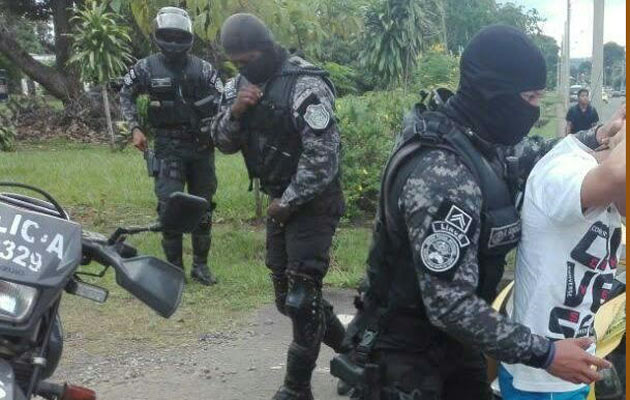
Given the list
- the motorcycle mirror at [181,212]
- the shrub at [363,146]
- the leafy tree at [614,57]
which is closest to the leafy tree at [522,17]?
the leafy tree at [614,57]

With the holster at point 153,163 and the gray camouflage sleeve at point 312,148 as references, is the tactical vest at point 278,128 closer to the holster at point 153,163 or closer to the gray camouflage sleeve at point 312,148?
the gray camouflage sleeve at point 312,148

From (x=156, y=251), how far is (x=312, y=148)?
368 centimetres

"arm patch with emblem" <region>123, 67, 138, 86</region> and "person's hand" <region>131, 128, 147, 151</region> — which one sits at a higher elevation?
"arm patch with emblem" <region>123, 67, 138, 86</region>

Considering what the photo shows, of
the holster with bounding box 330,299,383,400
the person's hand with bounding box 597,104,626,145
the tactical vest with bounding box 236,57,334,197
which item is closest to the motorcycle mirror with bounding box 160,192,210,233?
the holster with bounding box 330,299,383,400

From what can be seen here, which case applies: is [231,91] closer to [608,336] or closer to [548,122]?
[608,336]

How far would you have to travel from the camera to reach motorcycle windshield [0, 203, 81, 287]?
6.24 ft

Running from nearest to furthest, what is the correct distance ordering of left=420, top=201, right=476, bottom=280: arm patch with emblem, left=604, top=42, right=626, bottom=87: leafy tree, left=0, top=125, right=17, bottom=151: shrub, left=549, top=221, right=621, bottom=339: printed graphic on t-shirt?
left=420, top=201, right=476, bottom=280: arm patch with emblem
left=549, top=221, right=621, bottom=339: printed graphic on t-shirt
left=604, top=42, right=626, bottom=87: leafy tree
left=0, top=125, right=17, bottom=151: shrub

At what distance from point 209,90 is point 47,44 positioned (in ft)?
114

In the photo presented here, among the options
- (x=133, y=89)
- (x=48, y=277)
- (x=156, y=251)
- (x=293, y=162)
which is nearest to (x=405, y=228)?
(x=48, y=277)

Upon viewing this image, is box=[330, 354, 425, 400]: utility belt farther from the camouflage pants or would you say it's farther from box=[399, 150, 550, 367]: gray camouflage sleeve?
the camouflage pants

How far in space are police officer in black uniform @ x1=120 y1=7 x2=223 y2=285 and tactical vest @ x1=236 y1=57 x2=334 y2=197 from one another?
79.8 inches

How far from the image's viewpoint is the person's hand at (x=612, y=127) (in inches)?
101

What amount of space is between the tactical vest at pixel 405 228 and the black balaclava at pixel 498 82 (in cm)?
8

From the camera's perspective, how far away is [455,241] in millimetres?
2246
